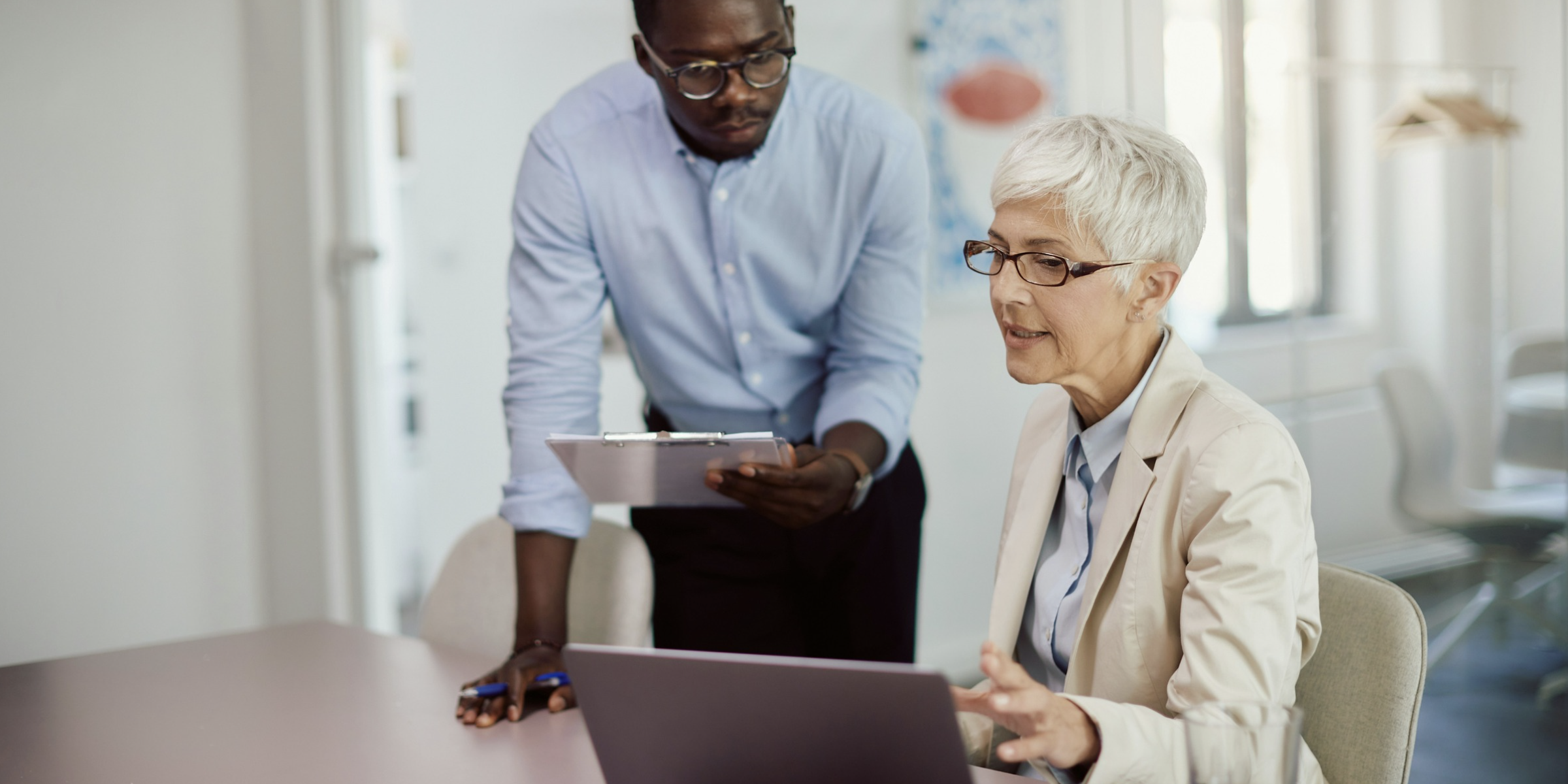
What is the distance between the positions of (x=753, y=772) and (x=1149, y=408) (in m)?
0.61

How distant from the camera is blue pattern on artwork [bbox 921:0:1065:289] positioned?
354 centimetres

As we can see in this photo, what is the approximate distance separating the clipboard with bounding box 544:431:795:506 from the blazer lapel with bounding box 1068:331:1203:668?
0.37 m

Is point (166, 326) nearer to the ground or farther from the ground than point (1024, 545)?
farther from the ground

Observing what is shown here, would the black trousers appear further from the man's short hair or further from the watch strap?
the man's short hair

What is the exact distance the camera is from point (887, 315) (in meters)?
1.86

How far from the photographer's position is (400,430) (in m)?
4.43

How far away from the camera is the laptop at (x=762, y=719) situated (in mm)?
786

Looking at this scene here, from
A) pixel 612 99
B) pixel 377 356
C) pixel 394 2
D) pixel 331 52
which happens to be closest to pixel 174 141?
pixel 331 52

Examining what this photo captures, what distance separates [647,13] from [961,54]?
2249 millimetres

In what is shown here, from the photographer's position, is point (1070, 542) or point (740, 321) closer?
point (1070, 542)

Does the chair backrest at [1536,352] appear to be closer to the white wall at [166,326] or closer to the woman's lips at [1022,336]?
the woman's lips at [1022,336]

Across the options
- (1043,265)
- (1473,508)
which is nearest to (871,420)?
(1043,265)

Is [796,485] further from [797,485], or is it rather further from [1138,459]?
[1138,459]

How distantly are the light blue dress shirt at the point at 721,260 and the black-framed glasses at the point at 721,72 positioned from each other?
21 centimetres
